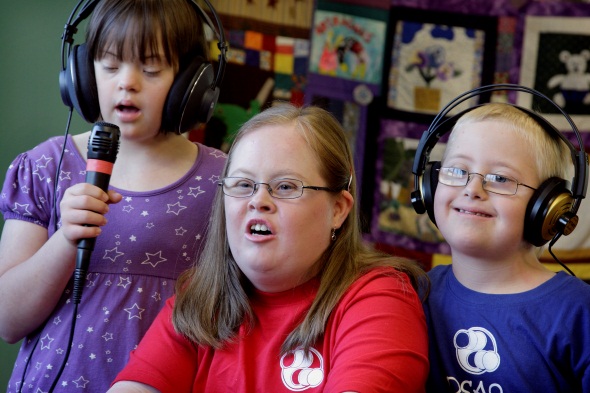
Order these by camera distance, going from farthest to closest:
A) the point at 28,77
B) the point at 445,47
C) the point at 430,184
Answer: the point at 445,47 < the point at 28,77 < the point at 430,184

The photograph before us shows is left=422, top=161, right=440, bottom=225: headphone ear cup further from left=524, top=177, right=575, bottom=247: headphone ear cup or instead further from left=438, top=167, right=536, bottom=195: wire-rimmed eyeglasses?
left=524, top=177, right=575, bottom=247: headphone ear cup

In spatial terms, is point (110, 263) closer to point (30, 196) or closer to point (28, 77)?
point (30, 196)

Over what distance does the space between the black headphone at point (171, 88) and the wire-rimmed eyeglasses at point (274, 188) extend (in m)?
0.21

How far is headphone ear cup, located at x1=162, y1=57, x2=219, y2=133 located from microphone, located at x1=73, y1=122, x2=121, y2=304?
0.24 metres

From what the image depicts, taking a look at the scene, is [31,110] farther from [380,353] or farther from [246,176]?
[380,353]

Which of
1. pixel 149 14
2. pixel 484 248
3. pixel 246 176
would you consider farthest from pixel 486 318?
pixel 149 14

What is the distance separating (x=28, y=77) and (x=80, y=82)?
111 centimetres

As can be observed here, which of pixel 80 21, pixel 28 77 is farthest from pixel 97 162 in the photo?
pixel 28 77

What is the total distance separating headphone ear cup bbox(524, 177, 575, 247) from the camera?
1240mm

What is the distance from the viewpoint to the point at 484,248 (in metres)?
1.29

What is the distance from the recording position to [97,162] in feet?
4.05

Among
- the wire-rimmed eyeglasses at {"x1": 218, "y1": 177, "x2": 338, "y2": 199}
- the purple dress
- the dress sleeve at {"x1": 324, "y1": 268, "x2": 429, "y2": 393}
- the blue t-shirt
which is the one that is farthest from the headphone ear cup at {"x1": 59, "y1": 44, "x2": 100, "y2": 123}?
the blue t-shirt

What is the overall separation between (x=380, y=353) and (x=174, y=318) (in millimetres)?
424

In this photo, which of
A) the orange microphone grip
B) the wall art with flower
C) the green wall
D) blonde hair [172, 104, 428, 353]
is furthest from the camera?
the wall art with flower
